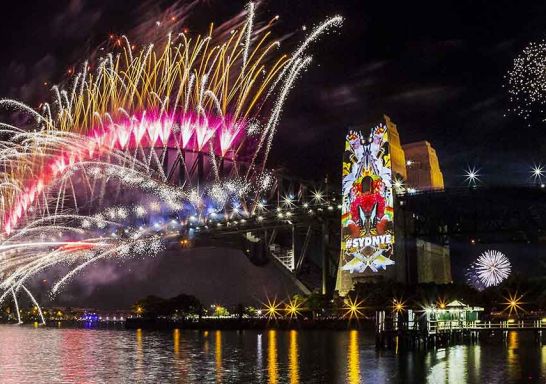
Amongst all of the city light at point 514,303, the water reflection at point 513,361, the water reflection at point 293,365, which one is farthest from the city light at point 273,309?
the water reflection at point 513,361

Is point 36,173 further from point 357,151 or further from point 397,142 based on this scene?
point 397,142

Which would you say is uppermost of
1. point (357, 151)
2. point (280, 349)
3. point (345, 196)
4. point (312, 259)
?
point (357, 151)

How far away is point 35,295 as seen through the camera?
14462 centimetres

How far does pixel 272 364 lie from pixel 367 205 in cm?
4963

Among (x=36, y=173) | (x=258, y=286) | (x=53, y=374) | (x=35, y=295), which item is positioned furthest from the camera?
(x=35, y=295)

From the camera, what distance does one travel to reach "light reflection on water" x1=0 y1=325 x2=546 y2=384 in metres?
34.6

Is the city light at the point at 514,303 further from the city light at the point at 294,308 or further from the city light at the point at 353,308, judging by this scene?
the city light at the point at 294,308

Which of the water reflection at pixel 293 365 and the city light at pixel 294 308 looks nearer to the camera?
the water reflection at pixel 293 365

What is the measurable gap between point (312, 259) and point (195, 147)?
93.3 feet

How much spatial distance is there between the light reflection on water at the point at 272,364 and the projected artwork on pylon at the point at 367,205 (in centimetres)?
2964

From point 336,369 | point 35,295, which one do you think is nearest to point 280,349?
point 336,369

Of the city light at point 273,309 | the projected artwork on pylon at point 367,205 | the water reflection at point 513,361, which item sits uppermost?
the projected artwork on pylon at point 367,205

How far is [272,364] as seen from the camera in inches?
1628

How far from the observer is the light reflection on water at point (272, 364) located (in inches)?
1363
